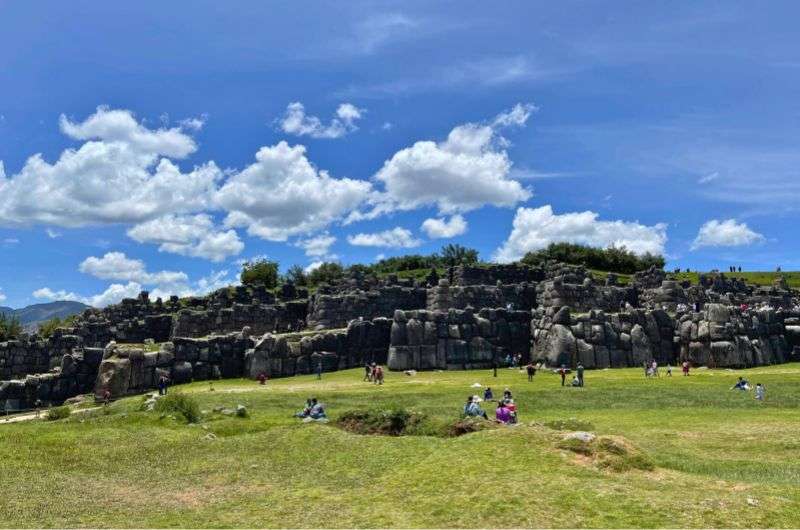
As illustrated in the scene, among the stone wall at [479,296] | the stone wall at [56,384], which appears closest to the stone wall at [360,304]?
the stone wall at [479,296]

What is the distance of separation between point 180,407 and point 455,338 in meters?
31.8

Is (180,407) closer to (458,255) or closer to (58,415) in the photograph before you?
(58,415)

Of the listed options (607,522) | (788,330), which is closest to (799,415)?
(607,522)

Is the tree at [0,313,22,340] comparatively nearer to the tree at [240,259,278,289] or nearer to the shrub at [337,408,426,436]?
the tree at [240,259,278,289]

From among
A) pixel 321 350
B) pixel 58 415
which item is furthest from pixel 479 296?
pixel 58 415

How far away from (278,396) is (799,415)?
2643 cm

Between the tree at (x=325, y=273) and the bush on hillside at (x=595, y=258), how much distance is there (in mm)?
35205

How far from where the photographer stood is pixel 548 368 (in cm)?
5494

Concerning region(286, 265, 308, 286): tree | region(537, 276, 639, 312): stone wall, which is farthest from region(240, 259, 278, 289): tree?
region(537, 276, 639, 312): stone wall

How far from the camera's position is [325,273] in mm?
119625

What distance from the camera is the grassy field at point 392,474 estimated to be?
14062 millimetres

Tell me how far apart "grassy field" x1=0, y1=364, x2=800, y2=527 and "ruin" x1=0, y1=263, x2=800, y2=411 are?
1953cm

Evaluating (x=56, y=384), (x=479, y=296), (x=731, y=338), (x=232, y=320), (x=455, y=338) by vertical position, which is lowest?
(x=56, y=384)

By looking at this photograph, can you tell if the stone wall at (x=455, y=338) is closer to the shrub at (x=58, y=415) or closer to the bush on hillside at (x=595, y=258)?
the shrub at (x=58, y=415)
